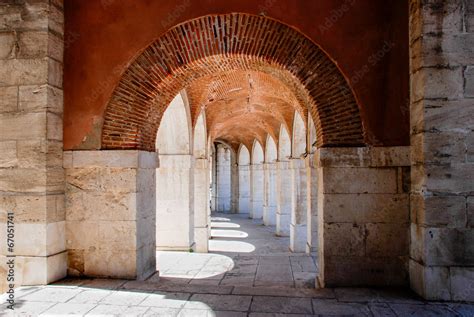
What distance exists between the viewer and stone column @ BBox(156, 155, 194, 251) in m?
8.53

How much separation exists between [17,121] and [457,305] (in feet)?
16.5

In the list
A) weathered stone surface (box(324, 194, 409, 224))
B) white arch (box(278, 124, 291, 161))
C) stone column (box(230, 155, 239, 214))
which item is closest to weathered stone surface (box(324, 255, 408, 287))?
weathered stone surface (box(324, 194, 409, 224))

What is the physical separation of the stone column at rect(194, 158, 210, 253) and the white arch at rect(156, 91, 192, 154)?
7.59ft

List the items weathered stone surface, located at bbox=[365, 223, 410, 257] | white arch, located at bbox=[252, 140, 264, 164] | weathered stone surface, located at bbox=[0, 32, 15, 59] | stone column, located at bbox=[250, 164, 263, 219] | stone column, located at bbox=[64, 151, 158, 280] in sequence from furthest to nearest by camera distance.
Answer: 1. white arch, located at bbox=[252, 140, 264, 164]
2. stone column, located at bbox=[250, 164, 263, 219]
3. stone column, located at bbox=[64, 151, 158, 280]
4. weathered stone surface, located at bbox=[0, 32, 15, 59]
5. weathered stone surface, located at bbox=[365, 223, 410, 257]

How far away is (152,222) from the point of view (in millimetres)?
5215

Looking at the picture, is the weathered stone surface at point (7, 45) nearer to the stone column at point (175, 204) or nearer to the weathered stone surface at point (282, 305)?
the weathered stone surface at point (282, 305)

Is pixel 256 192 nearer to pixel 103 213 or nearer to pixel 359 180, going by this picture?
pixel 103 213

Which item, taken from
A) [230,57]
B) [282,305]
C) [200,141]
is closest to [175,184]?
[200,141]

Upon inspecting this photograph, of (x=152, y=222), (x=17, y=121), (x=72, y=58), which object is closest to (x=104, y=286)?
(x=152, y=222)

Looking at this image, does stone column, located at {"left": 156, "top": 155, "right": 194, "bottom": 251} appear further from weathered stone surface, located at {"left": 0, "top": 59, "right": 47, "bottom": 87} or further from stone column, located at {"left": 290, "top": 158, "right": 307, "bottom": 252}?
weathered stone surface, located at {"left": 0, "top": 59, "right": 47, "bottom": 87}

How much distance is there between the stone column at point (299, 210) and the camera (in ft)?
34.2

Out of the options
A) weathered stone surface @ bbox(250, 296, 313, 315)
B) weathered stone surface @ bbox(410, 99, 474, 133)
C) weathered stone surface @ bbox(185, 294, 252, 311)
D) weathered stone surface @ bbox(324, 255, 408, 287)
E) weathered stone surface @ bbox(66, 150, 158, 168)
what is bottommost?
weathered stone surface @ bbox(250, 296, 313, 315)

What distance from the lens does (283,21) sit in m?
4.45

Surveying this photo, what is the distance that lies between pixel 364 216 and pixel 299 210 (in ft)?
20.8
